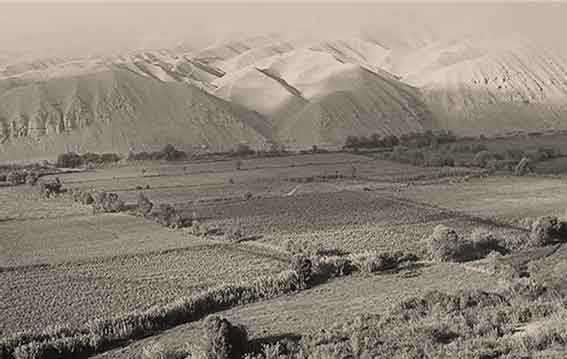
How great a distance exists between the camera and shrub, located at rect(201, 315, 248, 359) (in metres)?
19.4

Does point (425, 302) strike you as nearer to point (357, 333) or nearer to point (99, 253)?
point (357, 333)

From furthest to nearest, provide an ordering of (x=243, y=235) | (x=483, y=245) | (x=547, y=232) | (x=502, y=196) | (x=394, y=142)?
(x=394, y=142) < (x=502, y=196) < (x=243, y=235) < (x=547, y=232) < (x=483, y=245)

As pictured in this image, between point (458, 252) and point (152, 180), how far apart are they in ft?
133

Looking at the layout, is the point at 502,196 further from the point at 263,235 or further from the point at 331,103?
the point at 331,103

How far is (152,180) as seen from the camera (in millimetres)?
67875

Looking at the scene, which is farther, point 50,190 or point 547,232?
point 50,190

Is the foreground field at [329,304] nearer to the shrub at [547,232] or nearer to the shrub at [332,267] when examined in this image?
the shrub at [332,267]

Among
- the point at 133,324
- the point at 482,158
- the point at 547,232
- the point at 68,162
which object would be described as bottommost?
the point at 68,162

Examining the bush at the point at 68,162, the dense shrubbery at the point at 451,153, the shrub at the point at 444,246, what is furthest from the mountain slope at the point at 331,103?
the shrub at the point at 444,246

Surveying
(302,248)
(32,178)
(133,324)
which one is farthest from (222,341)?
(32,178)

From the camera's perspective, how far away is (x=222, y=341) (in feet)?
63.9

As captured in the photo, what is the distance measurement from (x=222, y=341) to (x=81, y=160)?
7184 centimetres

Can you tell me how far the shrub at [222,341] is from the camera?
19.4 m

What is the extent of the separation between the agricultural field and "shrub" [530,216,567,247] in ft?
6.03
